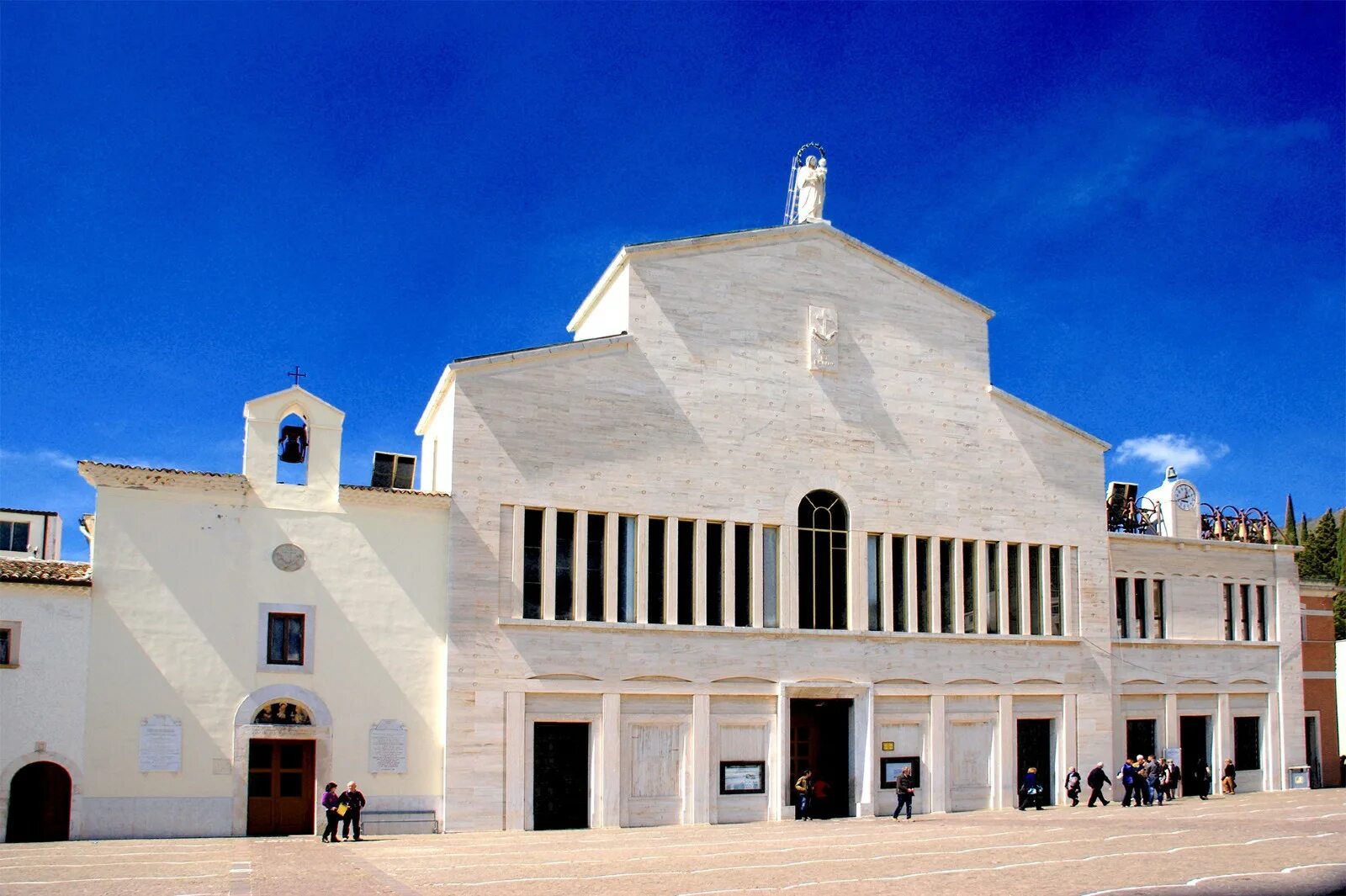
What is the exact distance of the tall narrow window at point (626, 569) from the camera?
110 ft

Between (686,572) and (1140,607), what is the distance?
1682 centimetres

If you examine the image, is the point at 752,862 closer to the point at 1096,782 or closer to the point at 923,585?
the point at 923,585

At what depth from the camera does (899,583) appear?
37.1 metres

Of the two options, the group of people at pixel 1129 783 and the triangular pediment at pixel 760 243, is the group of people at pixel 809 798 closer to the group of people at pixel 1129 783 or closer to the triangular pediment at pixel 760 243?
the group of people at pixel 1129 783

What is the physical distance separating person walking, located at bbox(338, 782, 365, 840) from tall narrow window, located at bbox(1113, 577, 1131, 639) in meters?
24.9

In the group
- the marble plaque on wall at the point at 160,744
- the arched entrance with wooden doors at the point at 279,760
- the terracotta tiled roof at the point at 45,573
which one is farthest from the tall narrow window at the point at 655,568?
the terracotta tiled roof at the point at 45,573

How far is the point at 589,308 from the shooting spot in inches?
1534

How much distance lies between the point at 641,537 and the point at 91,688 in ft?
44.5

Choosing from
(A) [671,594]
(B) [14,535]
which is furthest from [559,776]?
(B) [14,535]

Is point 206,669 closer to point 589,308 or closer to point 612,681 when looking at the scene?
point 612,681

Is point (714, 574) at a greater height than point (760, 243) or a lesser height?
lesser

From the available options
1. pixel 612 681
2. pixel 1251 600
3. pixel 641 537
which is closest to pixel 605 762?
pixel 612 681

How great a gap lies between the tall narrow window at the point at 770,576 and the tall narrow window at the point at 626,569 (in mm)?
3824

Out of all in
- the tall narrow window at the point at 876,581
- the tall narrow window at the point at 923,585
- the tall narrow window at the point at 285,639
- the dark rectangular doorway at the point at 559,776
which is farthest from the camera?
the tall narrow window at the point at 923,585
